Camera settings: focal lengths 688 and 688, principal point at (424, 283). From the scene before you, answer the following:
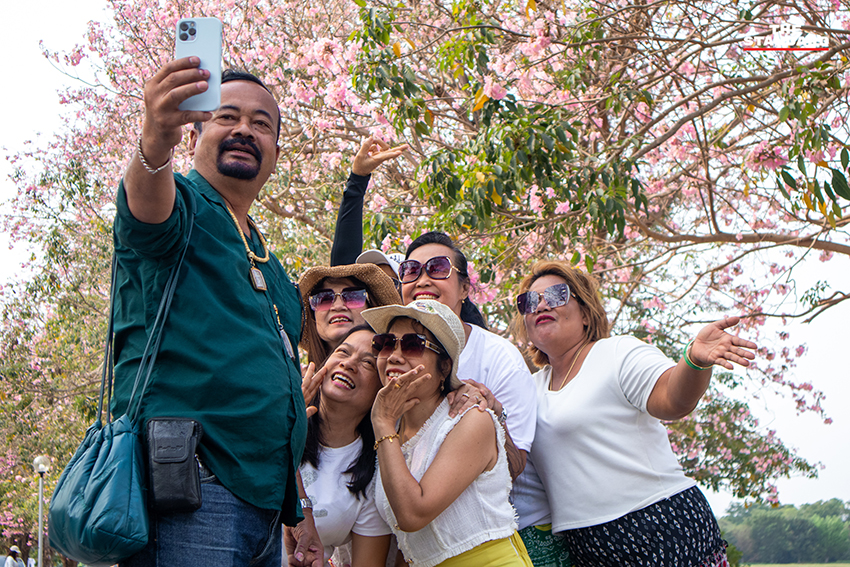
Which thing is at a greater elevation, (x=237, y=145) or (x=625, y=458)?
(x=237, y=145)

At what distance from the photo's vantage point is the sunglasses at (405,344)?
8.00ft

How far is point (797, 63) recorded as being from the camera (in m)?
4.61

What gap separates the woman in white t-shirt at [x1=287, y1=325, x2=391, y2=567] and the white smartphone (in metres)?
1.40

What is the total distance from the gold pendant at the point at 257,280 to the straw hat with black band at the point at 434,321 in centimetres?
68

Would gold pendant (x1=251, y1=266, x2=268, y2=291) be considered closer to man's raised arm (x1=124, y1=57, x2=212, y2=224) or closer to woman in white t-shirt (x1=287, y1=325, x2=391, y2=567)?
man's raised arm (x1=124, y1=57, x2=212, y2=224)

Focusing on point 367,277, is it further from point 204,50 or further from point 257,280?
point 204,50

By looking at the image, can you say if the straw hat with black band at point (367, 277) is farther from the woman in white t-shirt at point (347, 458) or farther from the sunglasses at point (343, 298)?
the woman in white t-shirt at point (347, 458)

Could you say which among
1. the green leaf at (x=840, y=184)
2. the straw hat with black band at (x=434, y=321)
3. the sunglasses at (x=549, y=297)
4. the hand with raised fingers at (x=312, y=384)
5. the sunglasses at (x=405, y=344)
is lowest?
the hand with raised fingers at (x=312, y=384)

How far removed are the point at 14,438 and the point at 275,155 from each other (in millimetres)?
15138

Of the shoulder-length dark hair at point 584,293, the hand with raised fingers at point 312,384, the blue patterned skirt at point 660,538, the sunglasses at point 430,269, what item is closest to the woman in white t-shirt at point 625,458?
the blue patterned skirt at point 660,538

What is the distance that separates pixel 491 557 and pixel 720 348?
3.37ft

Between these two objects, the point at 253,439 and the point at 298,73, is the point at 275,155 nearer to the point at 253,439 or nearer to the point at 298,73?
the point at 253,439

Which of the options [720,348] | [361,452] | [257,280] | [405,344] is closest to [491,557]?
[361,452]

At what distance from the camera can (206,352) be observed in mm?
1577
